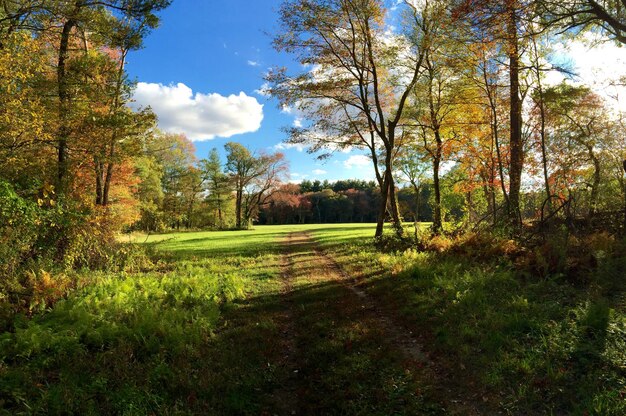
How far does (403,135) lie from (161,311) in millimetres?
18783

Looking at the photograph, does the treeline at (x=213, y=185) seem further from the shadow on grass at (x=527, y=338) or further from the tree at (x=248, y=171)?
the shadow on grass at (x=527, y=338)

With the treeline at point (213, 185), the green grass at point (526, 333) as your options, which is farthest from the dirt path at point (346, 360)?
the treeline at point (213, 185)

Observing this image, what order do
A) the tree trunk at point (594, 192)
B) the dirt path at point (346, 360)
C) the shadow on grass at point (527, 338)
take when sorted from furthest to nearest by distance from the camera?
1. the tree trunk at point (594, 192)
2. the dirt path at point (346, 360)
3. the shadow on grass at point (527, 338)

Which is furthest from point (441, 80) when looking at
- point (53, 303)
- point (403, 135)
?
point (53, 303)

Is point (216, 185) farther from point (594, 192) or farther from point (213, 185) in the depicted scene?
point (594, 192)

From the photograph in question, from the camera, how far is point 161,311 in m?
7.07

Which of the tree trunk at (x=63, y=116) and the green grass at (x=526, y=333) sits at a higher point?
the tree trunk at (x=63, y=116)

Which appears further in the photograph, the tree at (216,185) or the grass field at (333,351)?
the tree at (216,185)

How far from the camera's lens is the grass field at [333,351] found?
13.9 ft

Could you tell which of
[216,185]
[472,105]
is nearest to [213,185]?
[216,185]

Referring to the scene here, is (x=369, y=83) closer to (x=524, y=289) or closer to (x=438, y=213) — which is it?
(x=438, y=213)

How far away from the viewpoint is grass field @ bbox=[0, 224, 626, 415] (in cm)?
423

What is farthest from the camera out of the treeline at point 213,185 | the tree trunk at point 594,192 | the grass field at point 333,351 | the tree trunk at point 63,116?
the treeline at point 213,185

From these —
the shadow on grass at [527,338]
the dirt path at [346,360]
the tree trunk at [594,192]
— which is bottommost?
the dirt path at [346,360]
